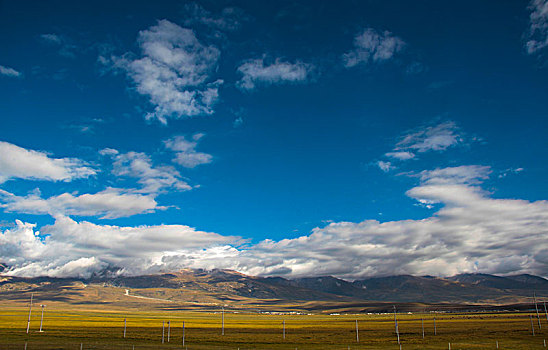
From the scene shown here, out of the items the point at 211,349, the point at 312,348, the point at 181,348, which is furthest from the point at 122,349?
the point at 312,348

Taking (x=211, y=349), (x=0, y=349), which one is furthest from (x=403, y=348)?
(x=0, y=349)

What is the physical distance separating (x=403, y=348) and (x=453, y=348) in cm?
709

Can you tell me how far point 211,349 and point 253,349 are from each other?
574cm

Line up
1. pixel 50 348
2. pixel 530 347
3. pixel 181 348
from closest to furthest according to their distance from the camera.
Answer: pixel 50 348 < pixel 181 348 < pixel 530 347

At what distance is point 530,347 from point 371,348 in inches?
889

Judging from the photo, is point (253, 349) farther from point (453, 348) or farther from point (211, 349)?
point (453, 348)

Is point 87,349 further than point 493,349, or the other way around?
point 493,349

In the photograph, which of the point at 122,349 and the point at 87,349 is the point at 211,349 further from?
the point at 87,349

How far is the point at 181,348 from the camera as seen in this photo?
52.3 meters

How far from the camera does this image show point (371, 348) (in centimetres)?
5700

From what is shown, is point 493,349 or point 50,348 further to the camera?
point 493,349

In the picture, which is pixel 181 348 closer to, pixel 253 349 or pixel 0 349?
pixel 253 349

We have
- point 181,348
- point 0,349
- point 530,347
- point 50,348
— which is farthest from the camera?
point 530,347

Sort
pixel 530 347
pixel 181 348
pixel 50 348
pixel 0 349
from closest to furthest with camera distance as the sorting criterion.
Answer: pixel 0 349 → pixel 50 348 → pixel 181 348 → pixel 530 347
